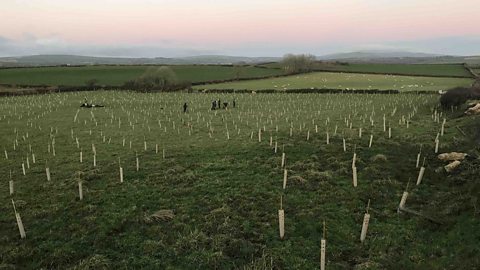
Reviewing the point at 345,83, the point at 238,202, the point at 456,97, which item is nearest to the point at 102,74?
the point at 345,83

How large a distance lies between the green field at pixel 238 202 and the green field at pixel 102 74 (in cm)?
7485

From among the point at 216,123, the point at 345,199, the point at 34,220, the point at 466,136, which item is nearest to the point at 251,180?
the point at 345,199

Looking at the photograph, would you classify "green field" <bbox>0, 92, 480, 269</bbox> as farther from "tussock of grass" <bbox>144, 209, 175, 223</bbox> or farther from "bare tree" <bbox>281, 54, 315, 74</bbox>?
"bare tree" <bbox>281, 54, 315, 74</bbox>

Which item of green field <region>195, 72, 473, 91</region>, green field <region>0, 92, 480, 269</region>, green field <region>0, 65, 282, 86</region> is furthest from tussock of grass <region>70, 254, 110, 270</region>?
green field <region>0, 65, 282, 86</region>

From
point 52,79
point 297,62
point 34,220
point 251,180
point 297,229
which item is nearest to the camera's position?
point 297,229

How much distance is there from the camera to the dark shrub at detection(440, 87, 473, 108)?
144 ft

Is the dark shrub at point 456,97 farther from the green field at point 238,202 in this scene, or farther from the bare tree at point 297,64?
the bare tree at point 297,64

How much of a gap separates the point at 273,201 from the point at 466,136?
55.8 feet

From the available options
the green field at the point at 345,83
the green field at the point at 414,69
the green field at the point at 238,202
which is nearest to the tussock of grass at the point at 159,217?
the green field at the point at 238,202

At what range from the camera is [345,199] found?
56.3ft

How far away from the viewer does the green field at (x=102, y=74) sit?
102 meters

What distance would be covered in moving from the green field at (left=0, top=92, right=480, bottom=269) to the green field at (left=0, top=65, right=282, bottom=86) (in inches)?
2947

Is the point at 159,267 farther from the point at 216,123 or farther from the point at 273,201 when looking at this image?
the point at 216,123

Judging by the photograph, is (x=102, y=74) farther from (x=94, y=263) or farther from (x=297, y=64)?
(x=94, y=263)
